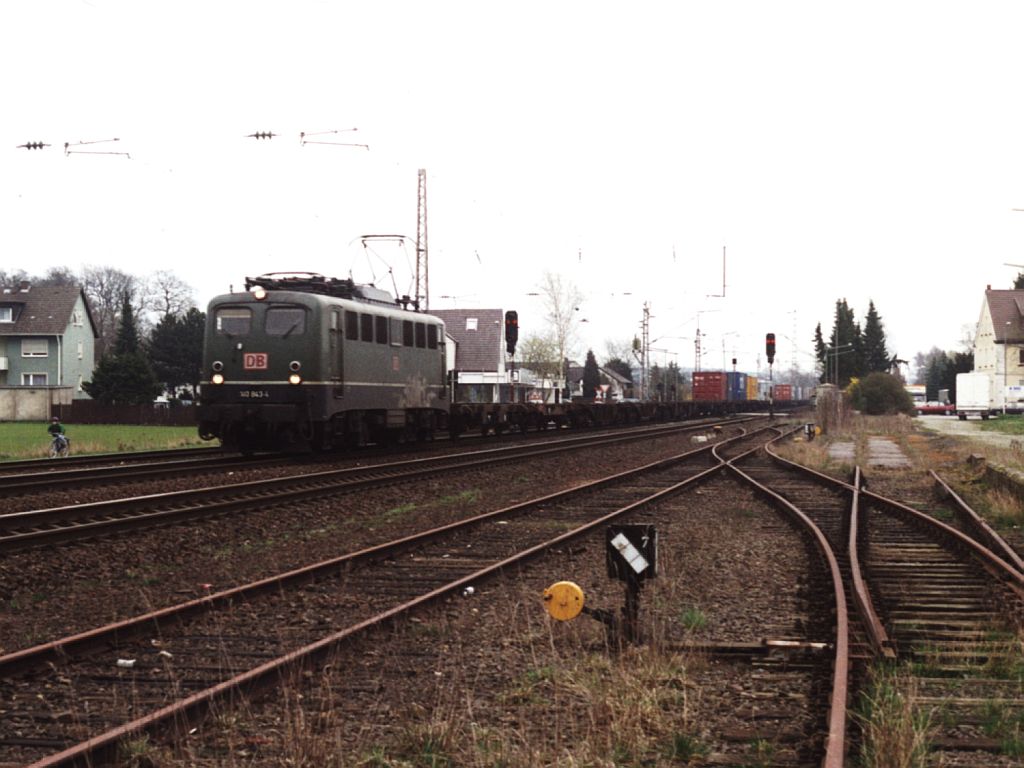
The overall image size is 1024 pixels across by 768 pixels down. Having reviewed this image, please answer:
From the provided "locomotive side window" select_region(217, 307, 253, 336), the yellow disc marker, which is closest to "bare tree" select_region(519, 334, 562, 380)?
"locomotive side window" select_region(217, 307, 253, 336)

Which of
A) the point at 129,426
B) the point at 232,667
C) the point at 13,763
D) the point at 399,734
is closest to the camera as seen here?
the point at 13,763

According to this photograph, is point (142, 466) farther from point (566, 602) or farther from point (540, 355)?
point (540, 355)

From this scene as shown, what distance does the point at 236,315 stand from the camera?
2064 cm

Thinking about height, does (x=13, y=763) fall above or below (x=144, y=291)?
below

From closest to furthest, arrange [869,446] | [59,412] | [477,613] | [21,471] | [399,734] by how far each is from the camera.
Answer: [399,734] < [477,613] < [21,471] < [869,446] < [59,412]

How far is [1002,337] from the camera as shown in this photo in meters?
75.8

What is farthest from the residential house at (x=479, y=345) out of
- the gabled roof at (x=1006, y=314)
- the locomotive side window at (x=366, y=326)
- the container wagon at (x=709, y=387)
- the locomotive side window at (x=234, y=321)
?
the locomotive side window at (x=234, y=321)

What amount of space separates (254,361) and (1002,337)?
66.5m

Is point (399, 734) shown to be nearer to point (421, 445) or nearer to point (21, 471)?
point (21, 471)

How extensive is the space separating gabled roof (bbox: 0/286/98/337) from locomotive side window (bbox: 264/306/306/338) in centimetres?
5629

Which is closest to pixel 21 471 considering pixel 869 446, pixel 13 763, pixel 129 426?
pixel 13 763

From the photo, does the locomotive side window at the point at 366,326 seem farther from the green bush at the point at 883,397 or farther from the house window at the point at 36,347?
the house window at the point at 36,347

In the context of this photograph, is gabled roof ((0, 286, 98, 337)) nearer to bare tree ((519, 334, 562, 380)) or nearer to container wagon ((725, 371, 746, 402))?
bare tree ((519, 334, 562, 380))

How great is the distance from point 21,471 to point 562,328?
54380mm
